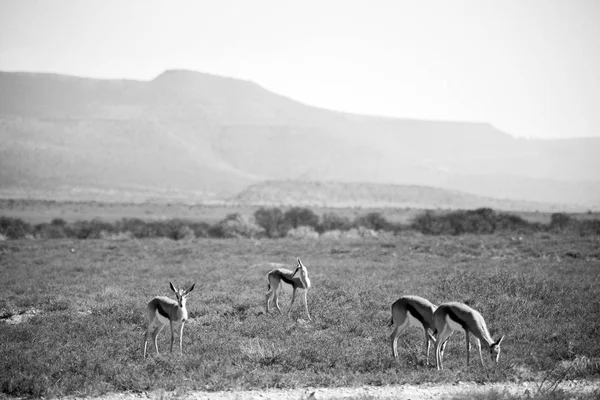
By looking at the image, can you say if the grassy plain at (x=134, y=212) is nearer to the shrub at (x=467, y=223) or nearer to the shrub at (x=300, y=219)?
the shrub at (x=467, y=223)

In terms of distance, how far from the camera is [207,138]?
159 m

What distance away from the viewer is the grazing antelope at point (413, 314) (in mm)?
11312

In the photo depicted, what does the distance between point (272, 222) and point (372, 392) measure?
3969 centimetres

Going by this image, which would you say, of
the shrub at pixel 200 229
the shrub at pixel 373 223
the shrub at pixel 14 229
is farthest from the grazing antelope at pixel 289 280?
the shrub at pixel 373 223

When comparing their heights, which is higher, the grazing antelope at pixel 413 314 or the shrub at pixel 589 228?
the grazing antelope at pixel 413 314

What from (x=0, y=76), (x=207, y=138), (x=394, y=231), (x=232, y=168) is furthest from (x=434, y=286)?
(x=0, y=76)

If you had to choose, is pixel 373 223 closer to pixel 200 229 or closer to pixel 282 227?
pixel 282 227

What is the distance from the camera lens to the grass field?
35.1ft

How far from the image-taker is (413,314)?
11.5m

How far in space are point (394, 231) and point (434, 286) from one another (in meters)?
30.5

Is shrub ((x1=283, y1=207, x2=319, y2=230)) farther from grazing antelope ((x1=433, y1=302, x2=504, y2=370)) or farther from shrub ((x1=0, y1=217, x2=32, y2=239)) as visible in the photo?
grazing antelope ((x1=433, y1=302, x2=504, y2=370))

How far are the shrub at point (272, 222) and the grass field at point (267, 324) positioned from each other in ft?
59.1

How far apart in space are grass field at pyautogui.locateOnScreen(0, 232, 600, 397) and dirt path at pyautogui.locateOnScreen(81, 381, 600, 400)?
21 centimetres

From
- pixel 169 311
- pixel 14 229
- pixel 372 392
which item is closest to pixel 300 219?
pixel 14 229
